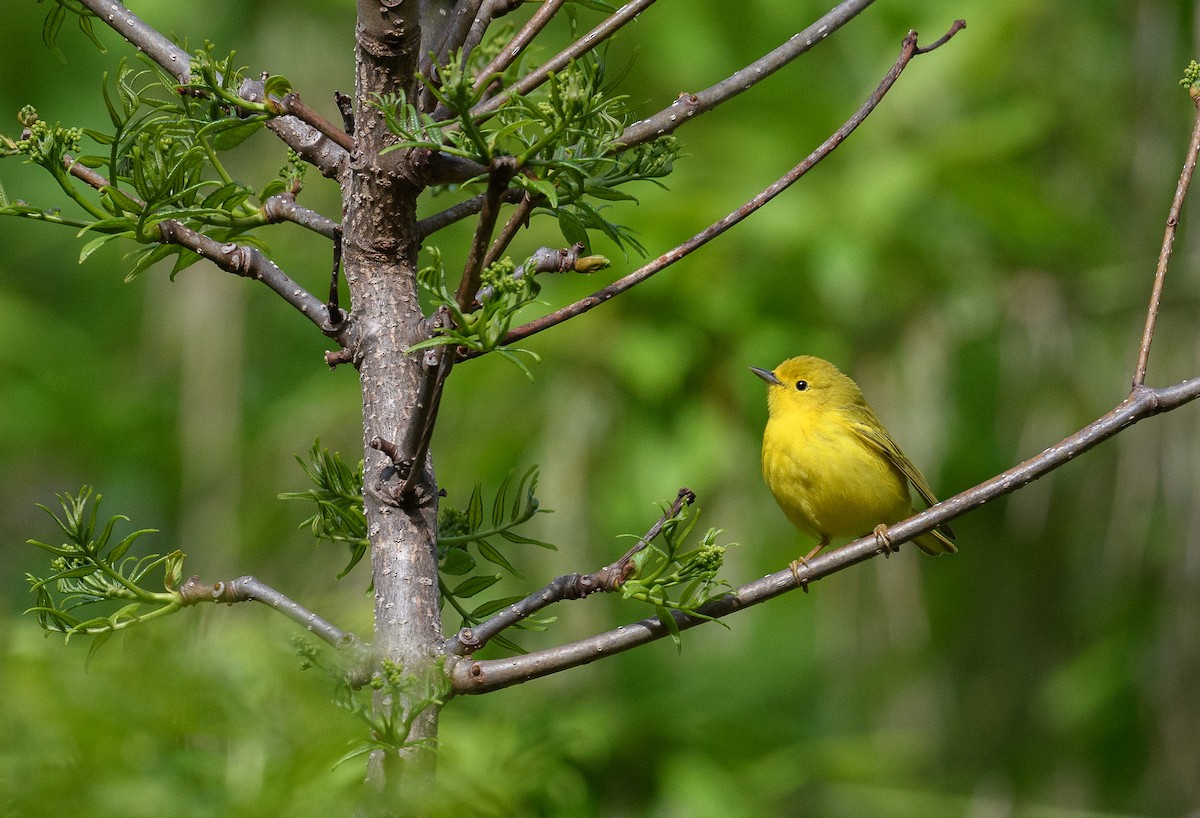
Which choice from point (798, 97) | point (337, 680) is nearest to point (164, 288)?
point (798, 97)

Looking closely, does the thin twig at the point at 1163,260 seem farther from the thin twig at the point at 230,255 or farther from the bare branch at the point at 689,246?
the thin twig at the point at 230,255

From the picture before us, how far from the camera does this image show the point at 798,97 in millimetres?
5742

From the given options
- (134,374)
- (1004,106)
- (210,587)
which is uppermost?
(134,374)

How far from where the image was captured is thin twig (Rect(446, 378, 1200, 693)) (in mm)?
1925

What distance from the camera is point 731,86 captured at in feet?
6.56

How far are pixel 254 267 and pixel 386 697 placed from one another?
69 centimetres

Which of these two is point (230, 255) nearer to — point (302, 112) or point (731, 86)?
point (302, 112)

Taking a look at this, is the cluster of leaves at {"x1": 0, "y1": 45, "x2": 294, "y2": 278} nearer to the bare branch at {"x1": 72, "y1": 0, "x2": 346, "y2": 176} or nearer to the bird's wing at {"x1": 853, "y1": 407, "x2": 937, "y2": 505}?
the bare branch at {"x1": 72, "y1": 0, "x2": 346, "y2": 176}

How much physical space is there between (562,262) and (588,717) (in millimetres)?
2978

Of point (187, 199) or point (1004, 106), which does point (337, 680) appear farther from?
point (1004, 106)

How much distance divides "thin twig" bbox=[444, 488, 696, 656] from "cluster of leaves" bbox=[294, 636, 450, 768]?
93 mm

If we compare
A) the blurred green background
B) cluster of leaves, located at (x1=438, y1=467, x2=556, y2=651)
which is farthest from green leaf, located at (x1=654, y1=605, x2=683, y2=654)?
the blurred green background

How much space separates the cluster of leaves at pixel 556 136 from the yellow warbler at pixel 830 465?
2.16 metres

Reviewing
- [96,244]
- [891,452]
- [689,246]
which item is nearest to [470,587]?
[689,246]
